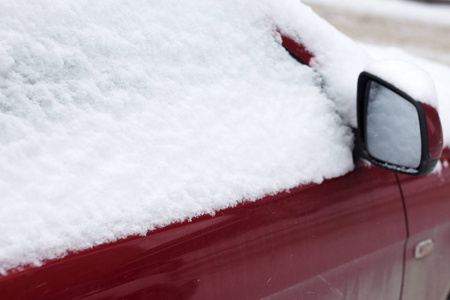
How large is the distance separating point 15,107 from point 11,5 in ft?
0.85

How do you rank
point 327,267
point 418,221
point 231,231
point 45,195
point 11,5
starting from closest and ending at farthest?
point 45,195, point 11,5, point 231,231, point 327,267, point 418,221

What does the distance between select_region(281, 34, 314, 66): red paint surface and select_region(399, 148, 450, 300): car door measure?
0.58 m

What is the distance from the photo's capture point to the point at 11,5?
1.22 meters

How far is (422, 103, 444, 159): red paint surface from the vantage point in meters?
1.57

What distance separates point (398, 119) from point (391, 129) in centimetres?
4

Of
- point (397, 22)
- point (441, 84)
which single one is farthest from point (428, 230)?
point (397, 22)

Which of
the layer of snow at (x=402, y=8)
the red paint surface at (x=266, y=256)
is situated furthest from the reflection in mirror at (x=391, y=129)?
the layer of snow at (x=402, y=8)

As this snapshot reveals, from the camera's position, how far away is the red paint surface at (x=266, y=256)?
1.11m

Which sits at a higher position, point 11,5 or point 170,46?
point 11,5

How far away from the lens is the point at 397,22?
12.0 m

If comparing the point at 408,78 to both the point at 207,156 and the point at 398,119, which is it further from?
the point at 207,156

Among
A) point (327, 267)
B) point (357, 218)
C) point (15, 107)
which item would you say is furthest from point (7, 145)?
point (357, 218)

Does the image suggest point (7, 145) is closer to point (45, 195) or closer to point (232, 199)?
point (45, 195)

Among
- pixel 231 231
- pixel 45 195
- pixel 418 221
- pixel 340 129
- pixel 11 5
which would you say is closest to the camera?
pixel 45 195
